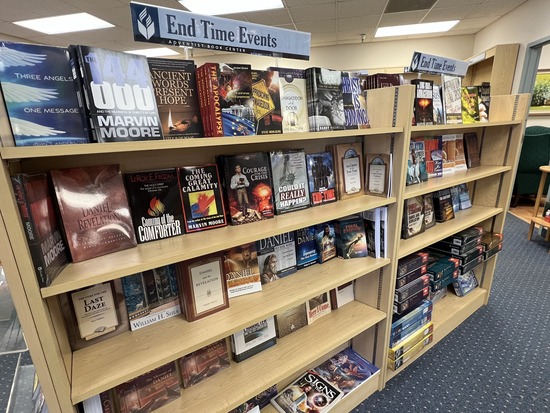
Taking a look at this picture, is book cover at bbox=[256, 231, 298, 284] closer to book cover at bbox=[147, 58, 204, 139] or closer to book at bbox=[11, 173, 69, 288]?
book cover at bbox=[147, 58, 204, 139]

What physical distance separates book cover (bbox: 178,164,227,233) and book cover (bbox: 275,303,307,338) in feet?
1.99

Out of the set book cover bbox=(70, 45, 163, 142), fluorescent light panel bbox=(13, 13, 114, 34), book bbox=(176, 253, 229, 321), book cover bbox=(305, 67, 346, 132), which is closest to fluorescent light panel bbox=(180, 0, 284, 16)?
fluorescent light panel bbox=(13, 13, 114, 34)

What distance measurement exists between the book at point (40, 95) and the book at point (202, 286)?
0.53 m

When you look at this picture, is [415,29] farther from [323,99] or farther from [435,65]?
[323,99]

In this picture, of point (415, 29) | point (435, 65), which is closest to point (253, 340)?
point (435, 65)

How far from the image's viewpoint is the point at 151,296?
1.06 meters

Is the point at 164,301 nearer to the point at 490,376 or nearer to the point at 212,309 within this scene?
the point at 212,309

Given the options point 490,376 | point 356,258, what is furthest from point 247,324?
point 490,376

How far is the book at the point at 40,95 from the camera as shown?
66cm

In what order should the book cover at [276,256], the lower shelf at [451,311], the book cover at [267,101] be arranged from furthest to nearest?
1. the lower shelf at [451,311]
2. the book cover at [276,256]
3. the book cover at [267,101]

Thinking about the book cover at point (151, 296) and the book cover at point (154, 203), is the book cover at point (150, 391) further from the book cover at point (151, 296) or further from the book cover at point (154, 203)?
the book cover at point (154, 203)

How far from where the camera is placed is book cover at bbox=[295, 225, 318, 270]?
1.40 metres

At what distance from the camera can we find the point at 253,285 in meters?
1.23

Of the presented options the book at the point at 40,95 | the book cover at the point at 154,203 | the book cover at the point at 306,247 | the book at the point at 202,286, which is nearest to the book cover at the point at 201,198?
the book cover at the point at 154,203
